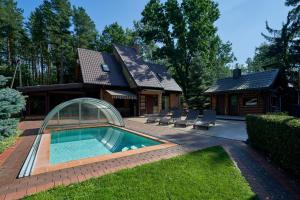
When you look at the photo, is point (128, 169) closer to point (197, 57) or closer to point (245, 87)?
point (245, 87)

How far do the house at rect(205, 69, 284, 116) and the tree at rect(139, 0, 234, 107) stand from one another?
5022 mm

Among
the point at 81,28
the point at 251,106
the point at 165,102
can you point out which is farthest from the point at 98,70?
the point at 81,28

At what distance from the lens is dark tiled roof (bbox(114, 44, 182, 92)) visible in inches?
867

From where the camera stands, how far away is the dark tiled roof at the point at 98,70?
66.0ft

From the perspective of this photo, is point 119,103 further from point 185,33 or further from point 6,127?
point 185,33

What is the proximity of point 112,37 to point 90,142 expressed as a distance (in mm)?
Answer: 31563

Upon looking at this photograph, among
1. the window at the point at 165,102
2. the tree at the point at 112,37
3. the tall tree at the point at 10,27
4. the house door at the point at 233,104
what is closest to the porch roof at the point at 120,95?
the window at the point at 165,102

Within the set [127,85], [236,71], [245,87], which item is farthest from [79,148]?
[236,71]

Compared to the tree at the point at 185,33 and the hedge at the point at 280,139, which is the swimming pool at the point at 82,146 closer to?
the hedge at the point at 280,139

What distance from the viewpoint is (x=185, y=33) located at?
30.2 metres

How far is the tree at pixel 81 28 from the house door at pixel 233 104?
3003cm

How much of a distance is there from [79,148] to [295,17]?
27388mm

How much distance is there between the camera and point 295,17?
2200 centimetres

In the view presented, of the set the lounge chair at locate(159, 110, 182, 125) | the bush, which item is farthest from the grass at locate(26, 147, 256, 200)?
the lounge chair at locate(159, 110, 182, 125)
